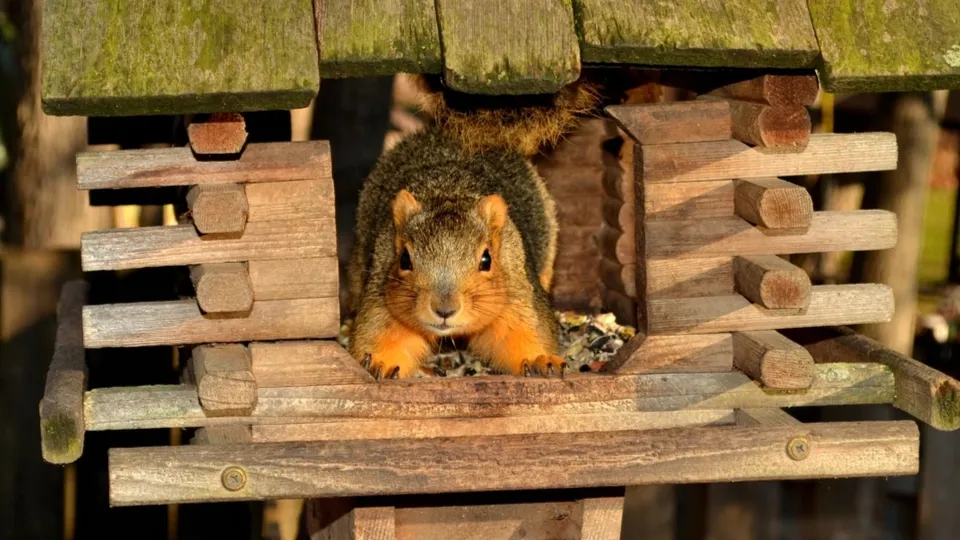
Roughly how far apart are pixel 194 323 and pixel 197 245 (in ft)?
0.75

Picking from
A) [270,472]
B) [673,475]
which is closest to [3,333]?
[270,472]

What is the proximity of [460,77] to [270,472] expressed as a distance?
119cm

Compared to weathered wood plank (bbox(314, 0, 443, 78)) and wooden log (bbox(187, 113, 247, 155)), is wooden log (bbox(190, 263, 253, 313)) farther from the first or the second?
weathered wood plank (bbox(314, 0, 443, 78))

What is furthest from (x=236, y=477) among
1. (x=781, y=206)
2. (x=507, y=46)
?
(x=781, y=206)

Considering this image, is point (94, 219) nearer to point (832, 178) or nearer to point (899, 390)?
point (832, 178)

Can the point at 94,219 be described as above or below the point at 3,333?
above

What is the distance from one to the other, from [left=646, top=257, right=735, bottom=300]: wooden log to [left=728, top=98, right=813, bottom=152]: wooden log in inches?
15.4

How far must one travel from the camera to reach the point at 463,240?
528 centimetres

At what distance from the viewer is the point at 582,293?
6941 mm

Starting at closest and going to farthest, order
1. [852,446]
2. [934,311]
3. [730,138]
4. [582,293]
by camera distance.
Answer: [852,446], [730,138], [582,293], [934,311]

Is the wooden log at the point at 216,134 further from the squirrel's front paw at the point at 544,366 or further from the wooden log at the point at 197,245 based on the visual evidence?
the squirrel's front paw at the point at 544,366

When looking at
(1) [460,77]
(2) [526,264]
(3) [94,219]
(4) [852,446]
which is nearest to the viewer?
(1) [460,77]

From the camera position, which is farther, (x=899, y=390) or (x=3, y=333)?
(x=3, y=333)

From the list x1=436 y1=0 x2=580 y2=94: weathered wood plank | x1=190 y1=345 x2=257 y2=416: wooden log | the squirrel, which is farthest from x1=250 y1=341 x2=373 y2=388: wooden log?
x1=436 y1=0 x2=580 y2=94: weathered wood plank
